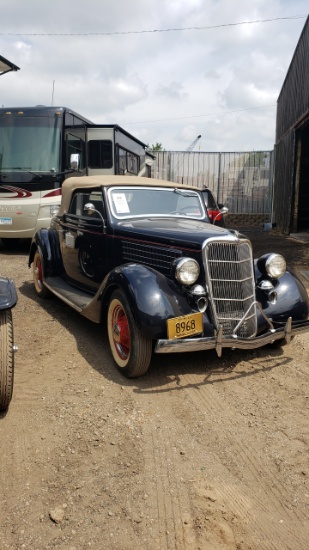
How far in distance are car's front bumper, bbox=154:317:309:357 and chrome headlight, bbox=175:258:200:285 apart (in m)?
0.51

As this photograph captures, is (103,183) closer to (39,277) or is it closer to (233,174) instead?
(39,277)

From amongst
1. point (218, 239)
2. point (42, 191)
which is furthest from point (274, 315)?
point (42, 191)

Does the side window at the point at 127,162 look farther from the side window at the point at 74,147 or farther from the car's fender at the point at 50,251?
the car's fender at the point at 50,251

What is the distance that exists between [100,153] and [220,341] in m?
7.57

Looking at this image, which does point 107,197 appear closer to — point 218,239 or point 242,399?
point 218,239

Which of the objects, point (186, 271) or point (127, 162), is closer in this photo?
point (186, 271)

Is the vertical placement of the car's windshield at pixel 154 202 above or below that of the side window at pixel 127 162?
below

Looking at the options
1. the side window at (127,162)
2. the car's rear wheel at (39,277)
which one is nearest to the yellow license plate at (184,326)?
the car's rear wheel at (39,277)

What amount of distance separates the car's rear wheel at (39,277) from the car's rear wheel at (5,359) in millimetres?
2943

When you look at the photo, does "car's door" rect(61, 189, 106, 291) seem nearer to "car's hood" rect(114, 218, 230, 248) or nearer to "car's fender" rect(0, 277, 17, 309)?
"car's hood" rect(114, 218, 230, 248)

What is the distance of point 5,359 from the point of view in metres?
2.85

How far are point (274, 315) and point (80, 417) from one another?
193 centimetres

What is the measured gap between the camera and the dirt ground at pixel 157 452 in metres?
2.03

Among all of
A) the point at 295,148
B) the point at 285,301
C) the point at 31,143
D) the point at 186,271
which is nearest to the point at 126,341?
the point at 186,271
